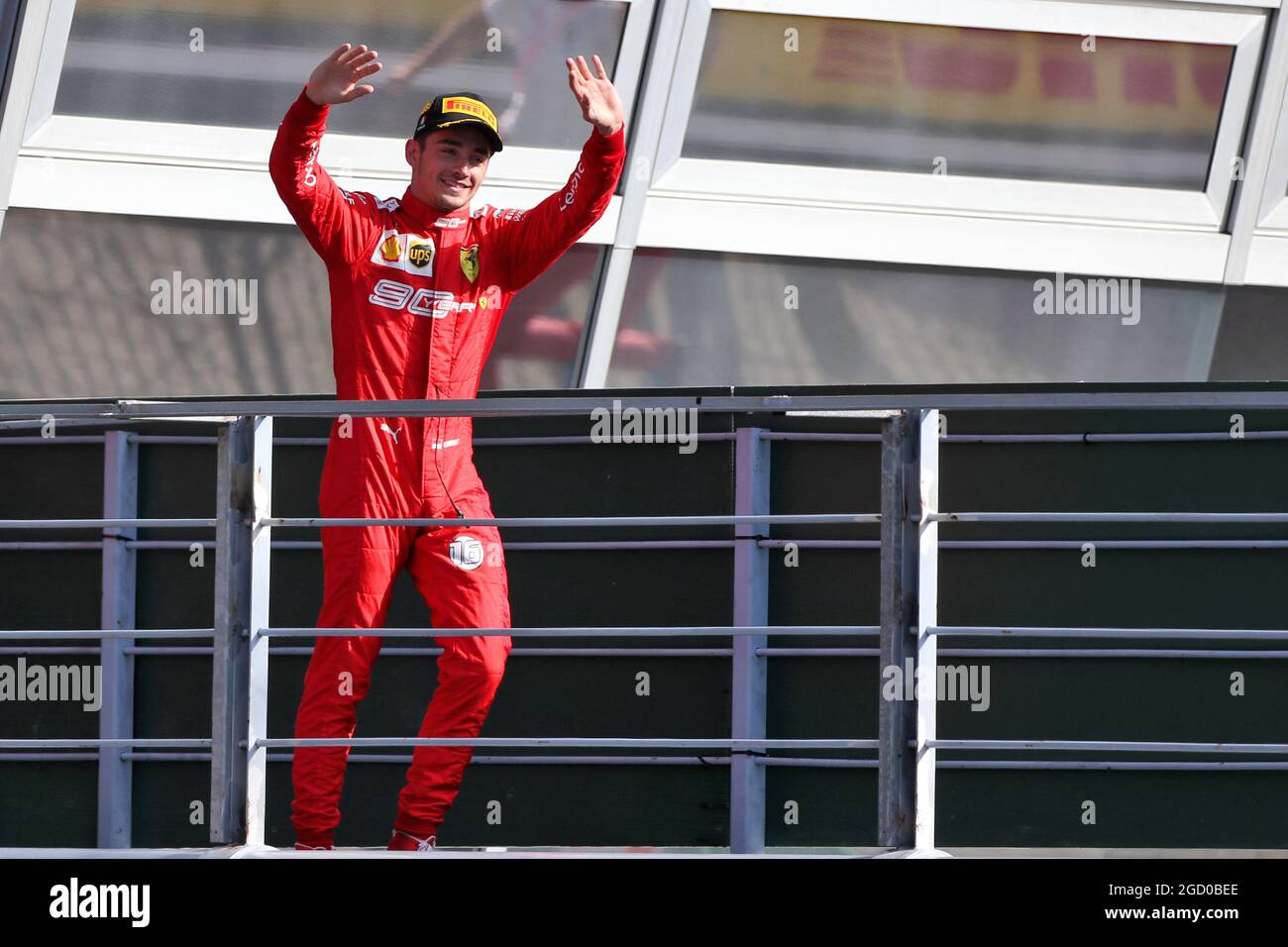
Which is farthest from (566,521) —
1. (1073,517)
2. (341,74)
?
(341,74)

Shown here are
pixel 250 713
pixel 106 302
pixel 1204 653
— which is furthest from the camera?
pixel 106 302

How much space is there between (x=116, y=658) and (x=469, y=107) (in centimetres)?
238

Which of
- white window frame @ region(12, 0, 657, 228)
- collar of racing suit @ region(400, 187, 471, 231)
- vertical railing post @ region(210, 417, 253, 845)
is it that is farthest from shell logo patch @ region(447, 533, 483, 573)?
white window frame @ region(12, 0, 657, 228)

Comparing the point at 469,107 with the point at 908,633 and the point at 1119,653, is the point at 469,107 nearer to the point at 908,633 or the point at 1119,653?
the point at 908,633

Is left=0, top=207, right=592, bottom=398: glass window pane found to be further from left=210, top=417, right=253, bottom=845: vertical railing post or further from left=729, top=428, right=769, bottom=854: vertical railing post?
left=210, top=417, right=253, bottom=845: vertical railing post

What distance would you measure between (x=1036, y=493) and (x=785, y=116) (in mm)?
2068

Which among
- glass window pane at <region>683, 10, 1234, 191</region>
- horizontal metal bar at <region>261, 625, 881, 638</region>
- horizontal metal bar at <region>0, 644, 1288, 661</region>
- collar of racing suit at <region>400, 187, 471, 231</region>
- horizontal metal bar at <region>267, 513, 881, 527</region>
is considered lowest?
horizontal metal bar at <region>0, 644, 1288, 661</region>

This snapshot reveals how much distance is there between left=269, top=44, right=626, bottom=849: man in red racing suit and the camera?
3824mm

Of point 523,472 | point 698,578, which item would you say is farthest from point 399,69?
point 698,578

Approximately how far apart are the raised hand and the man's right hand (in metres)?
0.48

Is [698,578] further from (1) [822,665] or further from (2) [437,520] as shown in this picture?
(2) [437,520]

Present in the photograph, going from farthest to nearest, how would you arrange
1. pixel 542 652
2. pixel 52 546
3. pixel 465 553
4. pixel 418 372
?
pixel 52 546, pixel 542 652, pixel 418 372, pixel 465 553

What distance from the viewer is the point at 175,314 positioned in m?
6.20

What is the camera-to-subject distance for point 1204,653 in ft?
16.7
